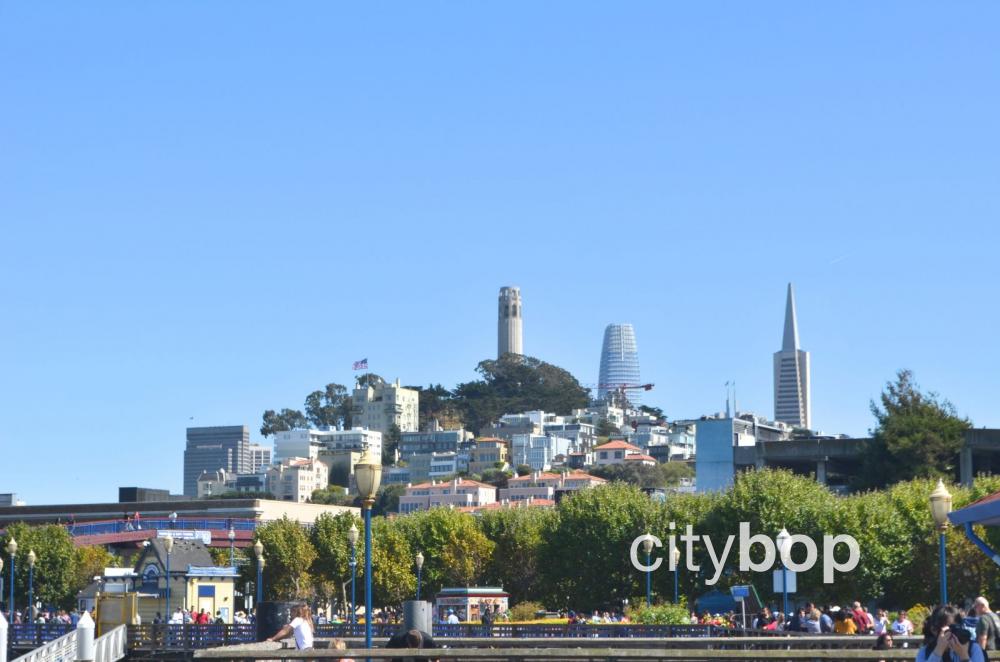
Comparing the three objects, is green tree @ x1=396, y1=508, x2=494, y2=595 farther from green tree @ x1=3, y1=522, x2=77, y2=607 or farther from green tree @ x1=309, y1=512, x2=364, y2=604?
green tree @ x1=3, y1=522, x2=77, y2=607

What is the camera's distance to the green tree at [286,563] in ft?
259

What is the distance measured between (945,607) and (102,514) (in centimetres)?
11644

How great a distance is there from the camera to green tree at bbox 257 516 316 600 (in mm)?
78812

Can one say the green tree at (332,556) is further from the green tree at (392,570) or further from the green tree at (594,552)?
the green tree at (594,552)

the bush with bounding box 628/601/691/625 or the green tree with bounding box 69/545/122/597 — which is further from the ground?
the green tree with bounding box 69/545/122/597

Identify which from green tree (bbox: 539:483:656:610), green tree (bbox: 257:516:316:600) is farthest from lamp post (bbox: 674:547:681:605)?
green tree (bbox: 257:516:316:600)

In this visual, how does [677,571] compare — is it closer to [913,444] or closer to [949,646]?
[913,444]

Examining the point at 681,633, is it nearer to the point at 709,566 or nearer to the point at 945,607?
the point at 945,607

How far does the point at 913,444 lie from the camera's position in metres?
84.3

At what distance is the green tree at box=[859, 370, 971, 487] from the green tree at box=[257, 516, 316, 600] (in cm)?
3468

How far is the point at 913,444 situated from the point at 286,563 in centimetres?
3677

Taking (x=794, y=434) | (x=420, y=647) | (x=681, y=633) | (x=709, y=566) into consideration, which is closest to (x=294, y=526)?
(x=709, y=566)

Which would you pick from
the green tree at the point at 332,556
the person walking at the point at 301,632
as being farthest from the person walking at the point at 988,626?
the green tree at the point at 332,556

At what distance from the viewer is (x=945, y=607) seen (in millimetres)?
13086
